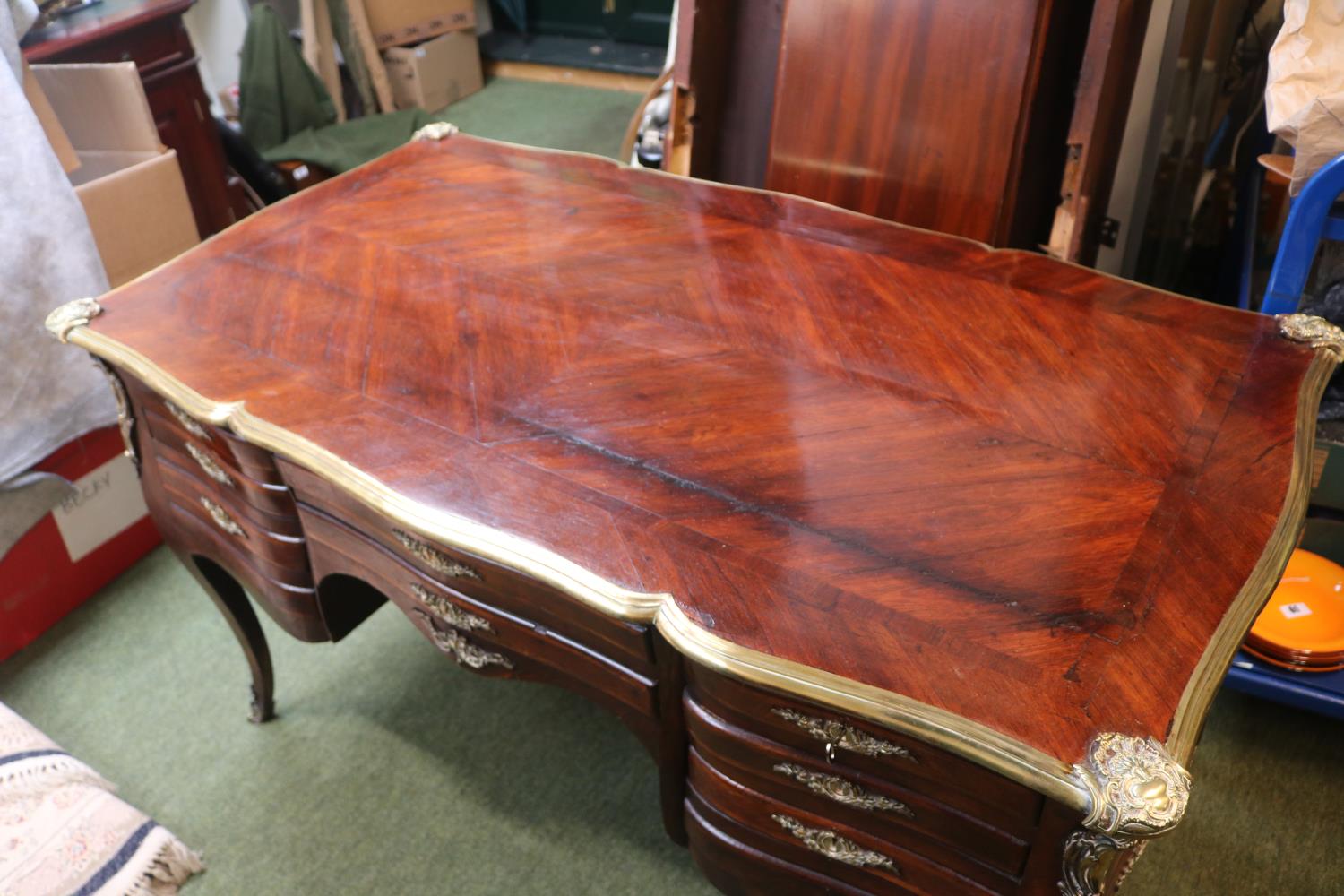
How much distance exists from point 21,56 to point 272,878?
144cm

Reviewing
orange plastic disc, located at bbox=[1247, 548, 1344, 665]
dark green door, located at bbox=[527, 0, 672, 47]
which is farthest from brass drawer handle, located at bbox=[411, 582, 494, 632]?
dark green door, located at bbox=[527, 0, 672, 47]

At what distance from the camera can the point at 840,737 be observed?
2.81 ft

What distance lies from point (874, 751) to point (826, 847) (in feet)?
0.60

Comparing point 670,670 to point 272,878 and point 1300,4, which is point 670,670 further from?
point 1300,4

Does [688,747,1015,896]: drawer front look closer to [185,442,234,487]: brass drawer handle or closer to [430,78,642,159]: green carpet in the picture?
[185,442,234,487]: brass drawer handle

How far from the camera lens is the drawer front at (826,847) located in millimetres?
934

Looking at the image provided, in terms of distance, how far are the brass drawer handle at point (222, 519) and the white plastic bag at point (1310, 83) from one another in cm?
143

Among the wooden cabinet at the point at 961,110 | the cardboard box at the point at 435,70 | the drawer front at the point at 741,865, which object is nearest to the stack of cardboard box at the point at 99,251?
the wooden cabinet at the point at 961,110

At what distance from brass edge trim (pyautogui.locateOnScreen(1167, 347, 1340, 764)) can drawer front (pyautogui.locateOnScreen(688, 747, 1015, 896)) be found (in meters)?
0.24

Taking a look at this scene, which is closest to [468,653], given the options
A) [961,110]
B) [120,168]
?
[961,110]

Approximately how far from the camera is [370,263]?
4.57 ft

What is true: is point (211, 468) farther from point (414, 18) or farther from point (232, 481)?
point (414, 18)

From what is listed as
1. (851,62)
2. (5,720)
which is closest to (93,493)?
(5,720)

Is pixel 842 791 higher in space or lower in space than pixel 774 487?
lower
